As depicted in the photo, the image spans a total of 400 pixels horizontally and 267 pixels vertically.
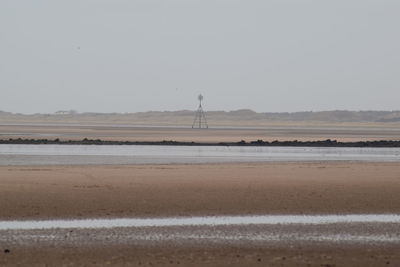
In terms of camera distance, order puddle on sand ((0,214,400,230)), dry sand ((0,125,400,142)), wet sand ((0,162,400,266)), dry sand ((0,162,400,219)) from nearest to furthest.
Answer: wet sand ((0,162,400,266)), puddle on sand ((0,214,400,230)), dry sand ((0,162,400,219)), dry sand ((0,125,400,142))

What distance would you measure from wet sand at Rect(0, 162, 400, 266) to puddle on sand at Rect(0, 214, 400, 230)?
0.49 m

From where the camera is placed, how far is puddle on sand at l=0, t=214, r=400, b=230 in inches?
500

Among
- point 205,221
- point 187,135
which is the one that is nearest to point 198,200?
point 205,221

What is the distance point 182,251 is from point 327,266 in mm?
2473

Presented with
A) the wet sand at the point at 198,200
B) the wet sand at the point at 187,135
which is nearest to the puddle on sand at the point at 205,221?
the wet sand at the point at 198,200

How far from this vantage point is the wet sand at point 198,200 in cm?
1027

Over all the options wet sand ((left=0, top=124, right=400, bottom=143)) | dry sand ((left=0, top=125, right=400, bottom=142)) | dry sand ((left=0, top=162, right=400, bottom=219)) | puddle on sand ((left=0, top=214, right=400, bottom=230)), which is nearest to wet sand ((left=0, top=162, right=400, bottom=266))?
dry sand ((left=0, top=162, right=400, bottom=219))

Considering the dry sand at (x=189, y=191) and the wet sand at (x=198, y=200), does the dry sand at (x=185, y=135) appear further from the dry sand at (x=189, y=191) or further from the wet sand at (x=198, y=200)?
the dry sand at (x=189, y=191)

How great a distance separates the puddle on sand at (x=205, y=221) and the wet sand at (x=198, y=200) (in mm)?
493

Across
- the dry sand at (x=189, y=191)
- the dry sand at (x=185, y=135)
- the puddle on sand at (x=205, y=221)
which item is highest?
the dry sand at (x=185, y=135)

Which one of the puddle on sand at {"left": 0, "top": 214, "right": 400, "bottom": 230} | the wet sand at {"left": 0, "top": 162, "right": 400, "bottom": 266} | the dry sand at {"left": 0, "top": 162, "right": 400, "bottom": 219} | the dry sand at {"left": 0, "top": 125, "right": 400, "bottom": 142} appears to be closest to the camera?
the wet sand at {"left": 0, "top": 162, "right": 400, "bottom": 266}

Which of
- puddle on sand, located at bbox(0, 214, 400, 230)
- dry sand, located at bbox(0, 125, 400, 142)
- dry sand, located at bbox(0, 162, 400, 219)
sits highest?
dry sand, located at bbox(0, 125, 400, 142)

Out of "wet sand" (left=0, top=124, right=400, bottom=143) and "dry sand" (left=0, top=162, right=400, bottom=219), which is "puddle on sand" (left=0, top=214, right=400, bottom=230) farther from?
"wet sand" (left=0, top=124, right=400, bottom=143)

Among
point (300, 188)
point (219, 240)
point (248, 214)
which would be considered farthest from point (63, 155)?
point (219, 240)
